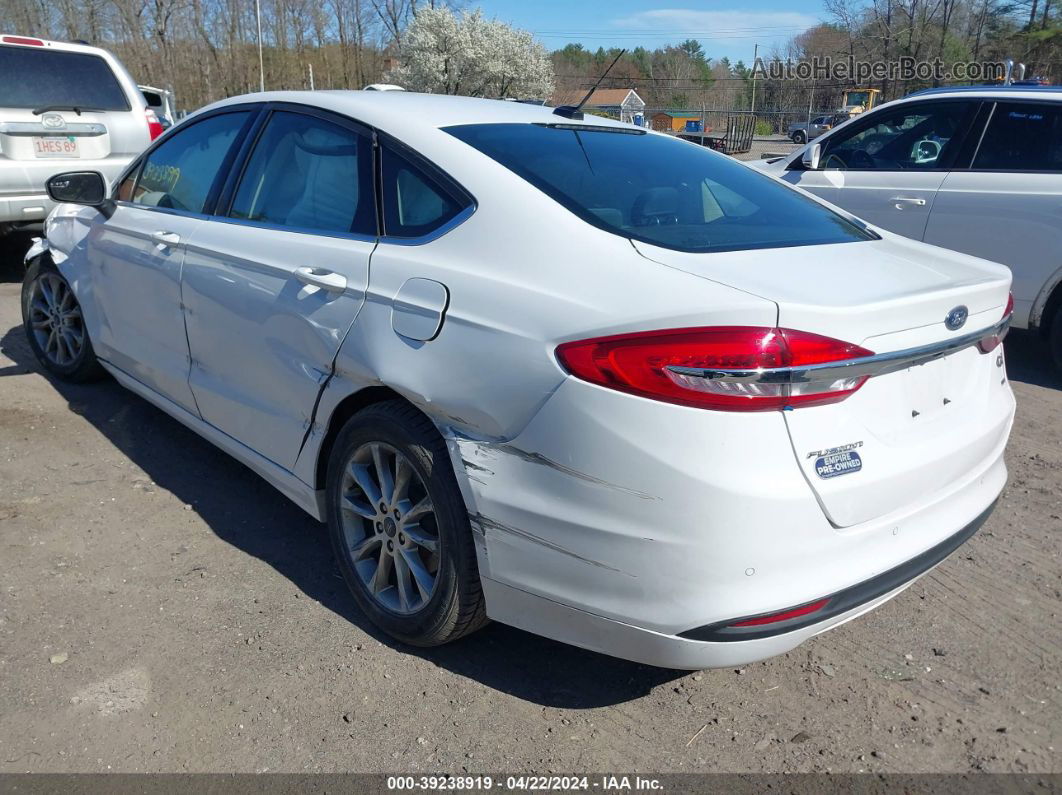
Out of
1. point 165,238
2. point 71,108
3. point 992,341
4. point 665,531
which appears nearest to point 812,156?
point 992,341

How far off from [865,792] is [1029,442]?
9.73 ft

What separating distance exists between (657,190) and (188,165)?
2.26m

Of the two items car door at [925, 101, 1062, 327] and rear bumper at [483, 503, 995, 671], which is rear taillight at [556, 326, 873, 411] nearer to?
rear bumper at [483, 503, 995, 671]

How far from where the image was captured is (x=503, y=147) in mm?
2734

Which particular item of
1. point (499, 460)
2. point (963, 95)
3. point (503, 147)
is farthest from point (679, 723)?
point (963, 95)

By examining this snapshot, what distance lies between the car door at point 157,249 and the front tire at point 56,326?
0.41 m

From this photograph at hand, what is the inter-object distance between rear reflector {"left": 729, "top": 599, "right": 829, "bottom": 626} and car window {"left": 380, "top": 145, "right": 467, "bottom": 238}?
1.39 m

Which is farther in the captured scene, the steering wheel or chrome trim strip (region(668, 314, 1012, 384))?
the steering wheel

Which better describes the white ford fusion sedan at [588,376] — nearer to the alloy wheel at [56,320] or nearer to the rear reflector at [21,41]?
the alloy wheel at [56,320]

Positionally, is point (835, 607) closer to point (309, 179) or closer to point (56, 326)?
point (309, 179)

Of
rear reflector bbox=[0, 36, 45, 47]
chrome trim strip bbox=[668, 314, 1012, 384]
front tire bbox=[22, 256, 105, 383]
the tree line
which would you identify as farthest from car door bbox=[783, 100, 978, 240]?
the tree line

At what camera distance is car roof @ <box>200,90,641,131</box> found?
288 cm

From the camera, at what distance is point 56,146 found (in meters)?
7.43

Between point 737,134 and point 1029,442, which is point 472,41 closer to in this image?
point 737,134
